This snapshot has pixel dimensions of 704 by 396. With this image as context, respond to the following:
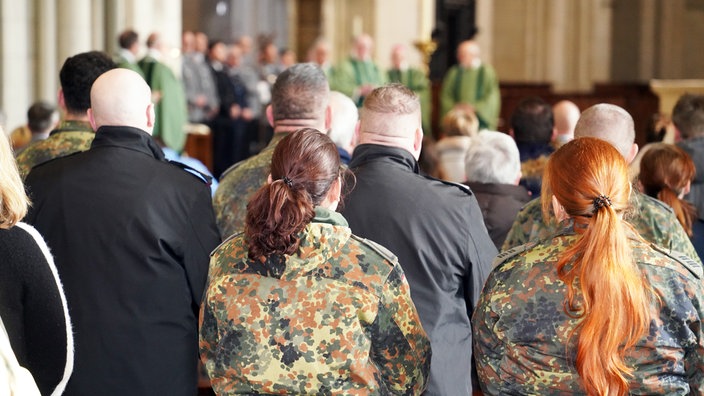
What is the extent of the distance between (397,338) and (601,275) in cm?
52

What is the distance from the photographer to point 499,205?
469 centimetres

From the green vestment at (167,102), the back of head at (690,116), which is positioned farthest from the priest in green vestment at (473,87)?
the back of head at (690,116)

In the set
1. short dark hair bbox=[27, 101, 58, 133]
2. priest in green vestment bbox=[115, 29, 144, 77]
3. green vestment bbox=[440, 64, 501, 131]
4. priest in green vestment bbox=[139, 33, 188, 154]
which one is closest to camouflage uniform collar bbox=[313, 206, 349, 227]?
short dark hair bbox=[27, 101, 58, 133]

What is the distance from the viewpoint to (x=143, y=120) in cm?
376

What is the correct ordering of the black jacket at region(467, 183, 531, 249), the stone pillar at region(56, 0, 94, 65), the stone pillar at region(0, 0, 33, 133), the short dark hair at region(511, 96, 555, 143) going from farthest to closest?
the stone pillar at region(56, 0, 94, 65)
the stone pillar at region(0, 0, 33, 133)
the short dark hair at region(511, 96, 555, 143)
the black jacket at region(467, 183, 531, 249)

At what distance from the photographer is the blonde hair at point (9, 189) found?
2543mm

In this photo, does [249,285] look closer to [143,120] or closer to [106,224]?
[106,224]

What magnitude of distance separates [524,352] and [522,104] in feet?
9.17

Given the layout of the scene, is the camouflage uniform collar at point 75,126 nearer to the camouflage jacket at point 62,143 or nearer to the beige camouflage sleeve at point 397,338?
the camouflage jacket at point 62,143

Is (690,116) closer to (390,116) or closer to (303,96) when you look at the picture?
(303,96)

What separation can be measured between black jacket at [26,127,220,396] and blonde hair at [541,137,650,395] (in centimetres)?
125

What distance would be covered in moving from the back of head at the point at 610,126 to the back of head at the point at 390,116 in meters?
0.74

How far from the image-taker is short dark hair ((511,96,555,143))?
5.38 metres

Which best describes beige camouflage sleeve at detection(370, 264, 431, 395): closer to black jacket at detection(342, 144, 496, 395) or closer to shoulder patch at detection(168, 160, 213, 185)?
black jacket at detection(342, 144, 496, 395)
